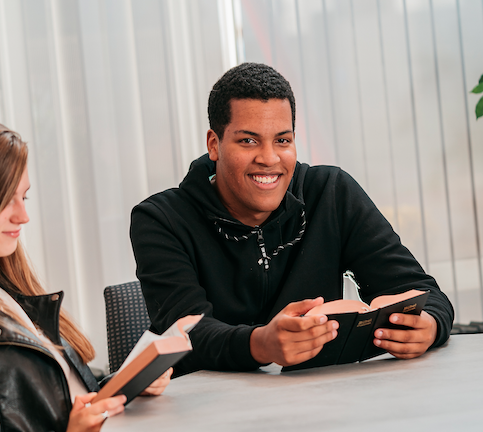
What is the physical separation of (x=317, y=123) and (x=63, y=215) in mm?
1363

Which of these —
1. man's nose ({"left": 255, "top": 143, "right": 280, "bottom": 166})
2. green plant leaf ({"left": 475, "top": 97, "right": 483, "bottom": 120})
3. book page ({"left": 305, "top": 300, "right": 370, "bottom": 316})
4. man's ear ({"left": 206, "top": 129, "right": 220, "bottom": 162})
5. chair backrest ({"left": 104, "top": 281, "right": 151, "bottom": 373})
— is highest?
green plant leaf ({"left": 475, "top": 97, "right": 483, "bottom": 120})

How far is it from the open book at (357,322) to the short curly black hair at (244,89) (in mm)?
606

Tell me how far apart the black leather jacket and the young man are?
299 mm

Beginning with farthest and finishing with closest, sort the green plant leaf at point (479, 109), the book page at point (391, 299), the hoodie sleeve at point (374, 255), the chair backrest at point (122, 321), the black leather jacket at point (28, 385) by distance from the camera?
the green plant leaf at point (479, 109)
the chair backrest at point (122, 321)
the hoodie sleeve at point (374, 255)
the book page at point (391, 299)
the black leather jacket at point (28, 385)

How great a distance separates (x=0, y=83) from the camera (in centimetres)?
267

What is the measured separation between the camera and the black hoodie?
130 cm

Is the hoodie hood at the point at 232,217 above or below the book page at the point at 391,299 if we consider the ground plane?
above

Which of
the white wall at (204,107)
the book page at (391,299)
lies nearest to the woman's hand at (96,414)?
the book page at (391,299)

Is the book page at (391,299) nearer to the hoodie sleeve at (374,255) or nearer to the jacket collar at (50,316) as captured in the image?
the hoodie sleeve at (374,255)

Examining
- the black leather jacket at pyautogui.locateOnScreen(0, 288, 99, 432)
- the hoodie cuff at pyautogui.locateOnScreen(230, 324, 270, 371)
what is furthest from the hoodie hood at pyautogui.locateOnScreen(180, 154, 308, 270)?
the black leather jacket at pyautogui.locateOnScreen(0, 288, 99, 432)

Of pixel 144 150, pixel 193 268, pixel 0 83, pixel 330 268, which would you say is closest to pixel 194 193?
pixel 193 268

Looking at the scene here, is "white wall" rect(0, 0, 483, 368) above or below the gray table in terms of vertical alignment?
above

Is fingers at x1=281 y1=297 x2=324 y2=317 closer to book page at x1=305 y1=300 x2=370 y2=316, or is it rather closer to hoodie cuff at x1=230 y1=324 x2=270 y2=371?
book page at x1=305 y1=300 x2=370 y2=316

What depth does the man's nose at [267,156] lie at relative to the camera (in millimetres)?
1354
